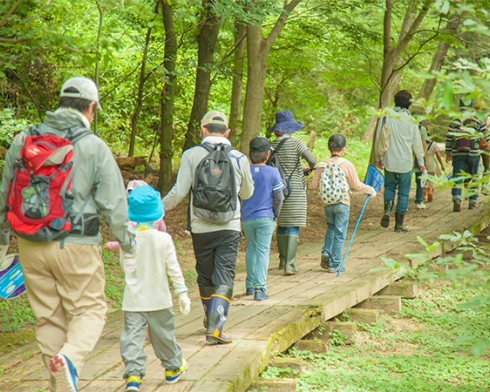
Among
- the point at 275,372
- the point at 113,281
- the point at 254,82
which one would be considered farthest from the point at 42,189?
the point at 254,82

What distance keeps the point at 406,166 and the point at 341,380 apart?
6093 mm

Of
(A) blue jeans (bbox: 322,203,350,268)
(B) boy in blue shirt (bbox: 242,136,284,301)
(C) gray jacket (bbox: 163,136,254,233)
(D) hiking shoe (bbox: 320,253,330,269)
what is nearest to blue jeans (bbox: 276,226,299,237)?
(A) blue jeans (bbox: 322,203,350,268)

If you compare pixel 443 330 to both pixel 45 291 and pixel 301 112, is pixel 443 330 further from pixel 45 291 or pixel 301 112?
pixel 301 112

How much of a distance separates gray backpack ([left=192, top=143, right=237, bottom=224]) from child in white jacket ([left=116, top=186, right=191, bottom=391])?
1008 millimetres

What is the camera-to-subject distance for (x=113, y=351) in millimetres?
5992

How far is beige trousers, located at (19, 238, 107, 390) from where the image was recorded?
439 centimetres

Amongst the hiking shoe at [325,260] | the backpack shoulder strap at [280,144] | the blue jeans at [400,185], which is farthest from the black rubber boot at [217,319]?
the blue jeans at [400,185]

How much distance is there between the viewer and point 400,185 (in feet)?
39.1

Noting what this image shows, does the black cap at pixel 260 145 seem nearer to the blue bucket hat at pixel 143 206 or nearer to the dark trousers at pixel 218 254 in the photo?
the dark trousers at pixel 218 254

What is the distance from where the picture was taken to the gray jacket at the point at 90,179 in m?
4.44

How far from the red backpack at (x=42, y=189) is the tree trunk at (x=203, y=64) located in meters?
8.28

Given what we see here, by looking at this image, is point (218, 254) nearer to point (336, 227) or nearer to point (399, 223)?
point (336, 227)

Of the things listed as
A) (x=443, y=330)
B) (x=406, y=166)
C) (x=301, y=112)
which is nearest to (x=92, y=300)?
(x=443, y=330)

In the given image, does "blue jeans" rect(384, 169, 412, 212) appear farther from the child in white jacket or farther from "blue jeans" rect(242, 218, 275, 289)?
the child in white jacket
